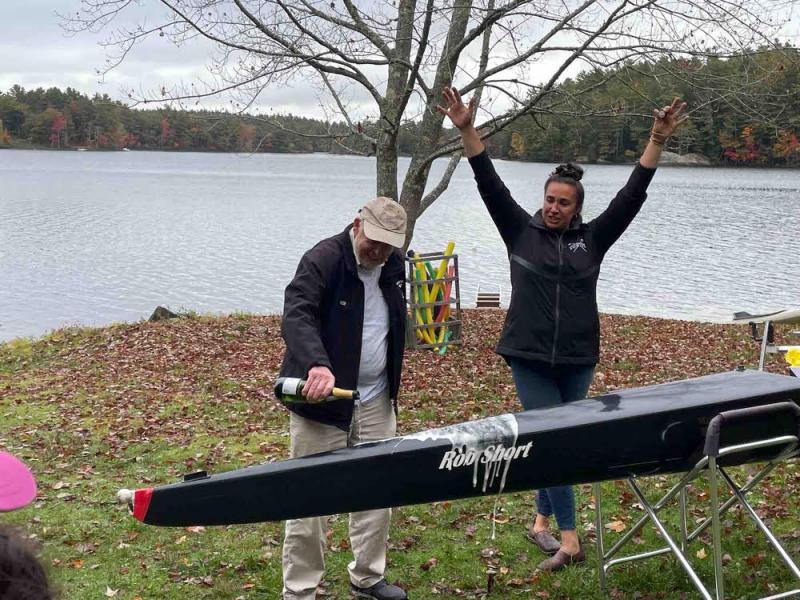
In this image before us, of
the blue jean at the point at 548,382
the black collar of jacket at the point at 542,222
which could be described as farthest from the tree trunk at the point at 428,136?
the blue jean at the point at 548,382

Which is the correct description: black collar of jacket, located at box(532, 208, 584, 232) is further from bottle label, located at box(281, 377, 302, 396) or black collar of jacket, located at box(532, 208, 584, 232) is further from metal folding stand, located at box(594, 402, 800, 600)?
bottle label, located at box(281, 377, 302, 396)

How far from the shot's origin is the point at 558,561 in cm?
457

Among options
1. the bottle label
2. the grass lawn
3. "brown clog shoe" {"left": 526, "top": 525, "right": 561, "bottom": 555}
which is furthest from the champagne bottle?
"brown clog shoe" {"left": 526, "top": 525, "right": 561, "bottom": 555}

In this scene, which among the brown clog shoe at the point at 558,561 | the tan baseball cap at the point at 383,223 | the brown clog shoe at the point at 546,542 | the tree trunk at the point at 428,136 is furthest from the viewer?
the tree trunk at the point at 428,136

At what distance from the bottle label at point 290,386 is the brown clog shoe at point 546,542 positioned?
2.09m

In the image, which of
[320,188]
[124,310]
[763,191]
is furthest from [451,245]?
[320,188]

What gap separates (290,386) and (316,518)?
2.58ft

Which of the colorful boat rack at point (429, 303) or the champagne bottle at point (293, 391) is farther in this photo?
the colorful boat rack at point (429, 303)

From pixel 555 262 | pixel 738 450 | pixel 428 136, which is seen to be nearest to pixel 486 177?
pixel 555 262

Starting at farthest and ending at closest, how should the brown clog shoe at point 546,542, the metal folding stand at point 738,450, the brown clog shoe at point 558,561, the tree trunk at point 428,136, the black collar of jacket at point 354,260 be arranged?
the tree trunk at point 428,136
the brown clog shoe at point 546,542
the brown clog shoe at point 558,561
the black collar of jacket at point 354,260
the metal folding stand at point 738,450

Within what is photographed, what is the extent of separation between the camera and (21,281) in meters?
24.8

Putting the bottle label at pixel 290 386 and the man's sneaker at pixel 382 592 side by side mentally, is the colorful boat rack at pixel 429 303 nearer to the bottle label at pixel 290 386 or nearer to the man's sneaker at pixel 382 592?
the man's sneaker at pixel 382 592

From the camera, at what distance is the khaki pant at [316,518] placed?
12.8 ft

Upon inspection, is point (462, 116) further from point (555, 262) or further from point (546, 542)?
point (546, 542)
